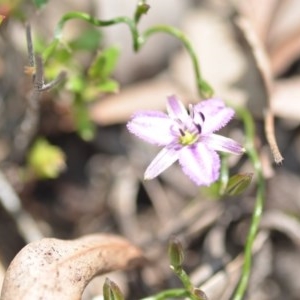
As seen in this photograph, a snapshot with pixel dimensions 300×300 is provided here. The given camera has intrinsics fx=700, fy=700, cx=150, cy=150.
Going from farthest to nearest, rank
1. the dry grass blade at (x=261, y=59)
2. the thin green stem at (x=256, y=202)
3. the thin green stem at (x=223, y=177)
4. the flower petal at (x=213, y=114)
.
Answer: the dry grass blade at (x=261, y=59) → the thin green stem at (x=223, y=177) → the thin green stem at (x=256, y=202) → the flower petal at (x=213, y=114)

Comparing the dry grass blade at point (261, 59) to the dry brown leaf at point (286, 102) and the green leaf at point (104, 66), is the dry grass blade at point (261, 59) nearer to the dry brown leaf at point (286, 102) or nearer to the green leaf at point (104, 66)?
the dry brown leaf at point (286, 102)

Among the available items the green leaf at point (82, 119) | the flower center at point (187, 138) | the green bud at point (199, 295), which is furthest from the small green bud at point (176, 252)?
the green leaf at point (82, 119)

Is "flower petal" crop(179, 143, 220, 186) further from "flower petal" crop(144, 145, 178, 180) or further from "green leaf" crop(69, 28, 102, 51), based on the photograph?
"green leaf" crop(69, 28, 102, 51)

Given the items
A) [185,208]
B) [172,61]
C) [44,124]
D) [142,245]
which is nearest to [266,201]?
[185,208]

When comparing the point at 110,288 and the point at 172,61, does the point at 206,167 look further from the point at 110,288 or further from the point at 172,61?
the point at 172,61

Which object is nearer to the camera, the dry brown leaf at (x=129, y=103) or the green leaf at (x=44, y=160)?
the green leaf at (x=44, y=160)

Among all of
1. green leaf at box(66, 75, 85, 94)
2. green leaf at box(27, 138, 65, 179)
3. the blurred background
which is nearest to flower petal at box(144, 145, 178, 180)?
the blurred background

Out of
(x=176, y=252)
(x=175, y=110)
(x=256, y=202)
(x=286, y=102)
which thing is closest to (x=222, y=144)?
(x=175, y=110)

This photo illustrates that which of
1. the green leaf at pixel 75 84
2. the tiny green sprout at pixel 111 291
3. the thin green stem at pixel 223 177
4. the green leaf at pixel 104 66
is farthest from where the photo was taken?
the green leaf at pixel 75 84
